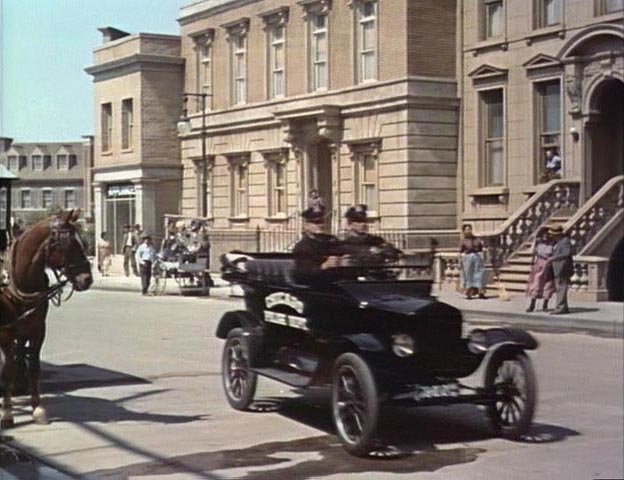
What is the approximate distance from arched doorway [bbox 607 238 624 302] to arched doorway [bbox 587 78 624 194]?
3.4 inches

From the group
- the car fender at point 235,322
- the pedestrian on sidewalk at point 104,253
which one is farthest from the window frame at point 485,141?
the pedestrian on sidewalk at point 104,253

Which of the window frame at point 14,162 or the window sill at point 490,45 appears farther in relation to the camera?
the window frame at point 14,162

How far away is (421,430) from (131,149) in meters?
0.70

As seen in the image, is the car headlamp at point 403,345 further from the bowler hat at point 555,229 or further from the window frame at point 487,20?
the window frame at point 487,20

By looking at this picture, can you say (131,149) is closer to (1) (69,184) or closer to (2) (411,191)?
(1) (69,184)

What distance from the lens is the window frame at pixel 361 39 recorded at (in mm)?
1472

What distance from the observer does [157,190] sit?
1958mm

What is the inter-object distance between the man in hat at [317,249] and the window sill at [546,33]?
497 millimetres

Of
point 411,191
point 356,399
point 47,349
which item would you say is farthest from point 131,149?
point 47,349

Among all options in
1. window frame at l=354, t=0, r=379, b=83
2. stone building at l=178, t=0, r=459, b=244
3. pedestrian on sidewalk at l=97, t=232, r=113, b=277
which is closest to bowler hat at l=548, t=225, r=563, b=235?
stone building at l=178, t=0, r=459, b=244

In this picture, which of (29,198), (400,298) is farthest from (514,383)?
(29,198)

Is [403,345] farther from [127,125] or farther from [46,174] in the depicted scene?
[46,174]

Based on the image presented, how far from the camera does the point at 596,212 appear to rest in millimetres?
1193

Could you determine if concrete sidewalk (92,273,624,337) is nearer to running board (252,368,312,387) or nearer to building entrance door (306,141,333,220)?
building entrance door (306,141,333,220)
